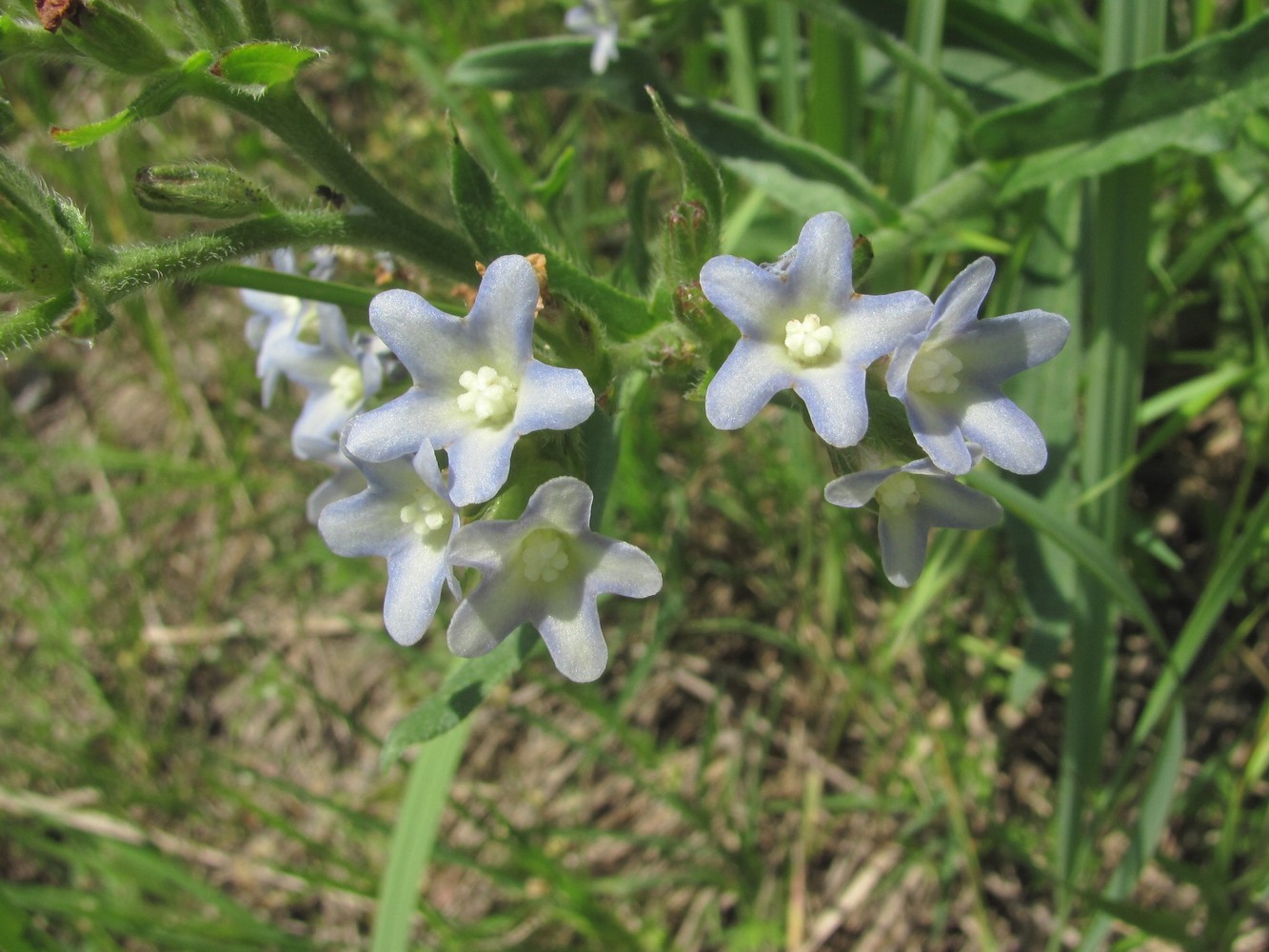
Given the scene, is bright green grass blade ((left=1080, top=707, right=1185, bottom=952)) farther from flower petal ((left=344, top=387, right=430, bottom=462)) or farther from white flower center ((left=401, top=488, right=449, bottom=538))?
flower petal ((left=344, top=387, right=430, bottom=462))

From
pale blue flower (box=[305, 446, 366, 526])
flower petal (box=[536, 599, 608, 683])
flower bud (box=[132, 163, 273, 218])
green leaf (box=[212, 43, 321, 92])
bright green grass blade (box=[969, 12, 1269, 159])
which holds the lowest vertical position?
flower petal (box=[536, 599, 608, 683])

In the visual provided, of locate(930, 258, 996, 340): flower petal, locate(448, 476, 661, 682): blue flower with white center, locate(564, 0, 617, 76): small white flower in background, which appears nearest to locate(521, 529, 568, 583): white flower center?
locate(448, 476, 661, 682): blue flower with white center

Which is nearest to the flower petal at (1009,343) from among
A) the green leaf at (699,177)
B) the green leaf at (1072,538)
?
the green leaf at (1072,538)

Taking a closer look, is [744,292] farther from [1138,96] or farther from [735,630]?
[735,630]

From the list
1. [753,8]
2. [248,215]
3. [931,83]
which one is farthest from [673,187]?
[248,215]

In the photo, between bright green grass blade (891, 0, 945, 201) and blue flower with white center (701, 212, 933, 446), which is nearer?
blue flower with white center (701, 212, 933, 446)

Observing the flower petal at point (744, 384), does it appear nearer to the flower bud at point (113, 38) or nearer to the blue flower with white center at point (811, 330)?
the blue flower with white center at point (811, 330)

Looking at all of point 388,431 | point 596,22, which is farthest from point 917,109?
point 388,431
